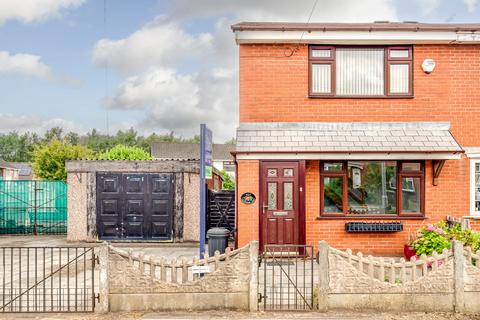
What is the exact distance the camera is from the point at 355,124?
1313 cm

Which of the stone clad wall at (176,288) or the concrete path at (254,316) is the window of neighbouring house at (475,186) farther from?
the stone clad wall at (176,288)

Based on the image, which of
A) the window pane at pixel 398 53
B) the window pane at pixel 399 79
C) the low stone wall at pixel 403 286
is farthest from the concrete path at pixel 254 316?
the window pane at pixel 398 53

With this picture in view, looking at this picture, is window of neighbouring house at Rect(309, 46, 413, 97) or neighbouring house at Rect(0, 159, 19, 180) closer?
window of neighbouring house at Rect(309, 46, 413, 97)

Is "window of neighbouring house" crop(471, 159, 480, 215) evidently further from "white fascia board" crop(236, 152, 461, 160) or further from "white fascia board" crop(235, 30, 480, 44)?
"white fascia board" crop(235, 30, 480, 44)

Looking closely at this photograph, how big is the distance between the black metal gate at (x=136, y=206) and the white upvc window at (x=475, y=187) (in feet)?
31.4

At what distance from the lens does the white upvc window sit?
513 inches

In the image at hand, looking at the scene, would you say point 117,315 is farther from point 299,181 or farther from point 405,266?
point 299,181

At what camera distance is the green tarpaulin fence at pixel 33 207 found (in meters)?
18.8

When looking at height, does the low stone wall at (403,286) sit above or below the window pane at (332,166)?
below

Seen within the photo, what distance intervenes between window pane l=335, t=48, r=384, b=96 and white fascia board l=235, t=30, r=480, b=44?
1.12 feet

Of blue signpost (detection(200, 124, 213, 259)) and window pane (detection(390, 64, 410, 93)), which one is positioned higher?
window pane (detection(390, 64, 410, 93))

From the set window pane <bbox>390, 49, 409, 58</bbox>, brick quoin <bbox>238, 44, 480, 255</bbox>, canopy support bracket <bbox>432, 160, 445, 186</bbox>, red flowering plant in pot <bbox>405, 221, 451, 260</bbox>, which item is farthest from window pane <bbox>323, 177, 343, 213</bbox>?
window pane <bbox>390, 49, 409, 58</bbox>

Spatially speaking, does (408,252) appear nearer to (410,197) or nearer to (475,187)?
(410,197)

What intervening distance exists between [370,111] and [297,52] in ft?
8.89
